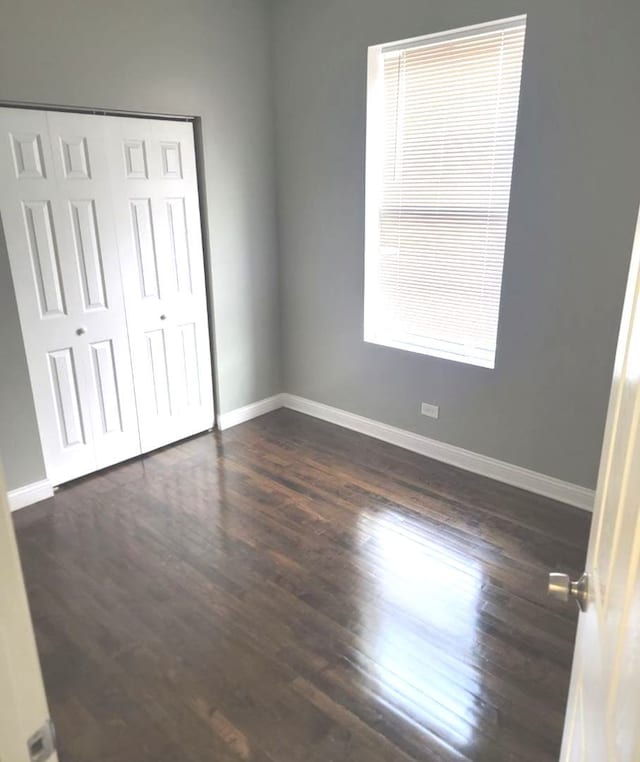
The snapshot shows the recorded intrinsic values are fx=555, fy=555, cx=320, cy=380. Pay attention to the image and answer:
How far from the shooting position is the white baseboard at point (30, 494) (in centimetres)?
308

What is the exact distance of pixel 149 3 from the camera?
3.13m

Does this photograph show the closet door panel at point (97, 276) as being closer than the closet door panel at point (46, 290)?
No

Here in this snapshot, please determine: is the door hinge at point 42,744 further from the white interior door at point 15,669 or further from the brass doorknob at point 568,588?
the brass doorknob at point 568,588

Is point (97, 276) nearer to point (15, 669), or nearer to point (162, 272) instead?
point (162, 272)

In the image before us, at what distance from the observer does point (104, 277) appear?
3.29m

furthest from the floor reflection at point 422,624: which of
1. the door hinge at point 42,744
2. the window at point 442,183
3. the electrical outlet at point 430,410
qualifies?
the door hinge at point 42,744

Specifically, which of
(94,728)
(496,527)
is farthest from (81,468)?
(496,527)

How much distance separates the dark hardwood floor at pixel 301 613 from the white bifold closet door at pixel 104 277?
0.40 metres

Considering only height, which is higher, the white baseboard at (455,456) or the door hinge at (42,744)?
the door hinge at (42,744)

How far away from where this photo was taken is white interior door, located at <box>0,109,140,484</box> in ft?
9.38

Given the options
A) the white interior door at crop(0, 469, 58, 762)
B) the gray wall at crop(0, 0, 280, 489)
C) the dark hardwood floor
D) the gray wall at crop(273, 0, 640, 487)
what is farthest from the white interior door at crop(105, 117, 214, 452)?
the white interior door at crop(0, 469, 58, 762)

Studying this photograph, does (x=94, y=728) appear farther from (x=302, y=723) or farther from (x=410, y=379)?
(x=410, y=379)

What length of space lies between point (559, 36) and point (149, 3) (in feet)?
7.25

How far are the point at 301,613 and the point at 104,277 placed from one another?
7.24 feet
